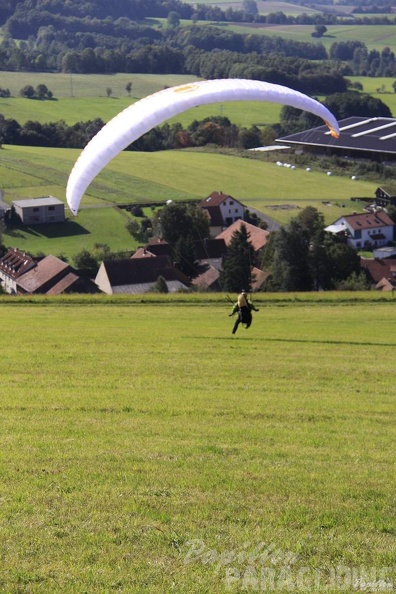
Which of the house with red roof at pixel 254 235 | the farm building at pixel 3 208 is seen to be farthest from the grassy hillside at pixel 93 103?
the house with red roof at pixel 254 235

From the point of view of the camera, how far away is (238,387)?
15438 millimetres

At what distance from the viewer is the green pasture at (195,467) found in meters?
7.29

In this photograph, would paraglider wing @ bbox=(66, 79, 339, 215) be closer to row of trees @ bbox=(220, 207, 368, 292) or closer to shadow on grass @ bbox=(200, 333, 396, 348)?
shadow on grass @ bbox=(200, 333, 396, 348)

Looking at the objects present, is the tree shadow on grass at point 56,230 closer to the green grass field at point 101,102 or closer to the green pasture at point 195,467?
the green grass field at point 101,102

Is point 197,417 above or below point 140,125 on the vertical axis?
below

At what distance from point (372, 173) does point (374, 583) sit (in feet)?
293

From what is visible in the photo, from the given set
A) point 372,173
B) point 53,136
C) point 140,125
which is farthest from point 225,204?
point 140,125

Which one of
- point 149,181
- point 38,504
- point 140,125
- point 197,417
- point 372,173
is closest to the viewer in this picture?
point 38,504

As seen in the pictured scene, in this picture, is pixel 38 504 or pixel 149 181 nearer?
pixel 38 504

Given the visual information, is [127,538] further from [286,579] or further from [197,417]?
[197,417]

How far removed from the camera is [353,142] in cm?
10669

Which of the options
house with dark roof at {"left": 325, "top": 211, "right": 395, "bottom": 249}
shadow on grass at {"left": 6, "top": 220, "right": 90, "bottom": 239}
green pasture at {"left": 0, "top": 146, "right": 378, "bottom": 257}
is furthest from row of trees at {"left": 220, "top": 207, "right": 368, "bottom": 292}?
shadow on grass at {"left": 6, "top": 220, "right": 90, "bottom": 239}

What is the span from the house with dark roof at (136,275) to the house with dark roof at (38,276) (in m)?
1.47

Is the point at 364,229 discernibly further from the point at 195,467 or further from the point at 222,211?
the point at 195,467
